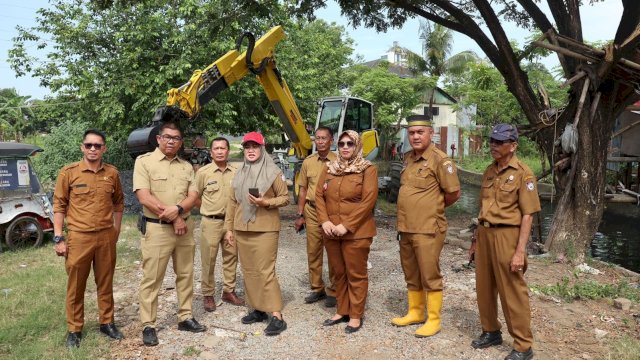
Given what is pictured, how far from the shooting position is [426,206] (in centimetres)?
412

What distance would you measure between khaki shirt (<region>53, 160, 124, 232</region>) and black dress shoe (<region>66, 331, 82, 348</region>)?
3.02 feet

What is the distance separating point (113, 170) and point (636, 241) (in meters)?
12.2

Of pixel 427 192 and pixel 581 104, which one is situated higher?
pixel 581 104

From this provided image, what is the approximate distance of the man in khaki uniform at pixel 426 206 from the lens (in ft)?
13.5

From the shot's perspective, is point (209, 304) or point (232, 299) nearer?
point (209, 304)

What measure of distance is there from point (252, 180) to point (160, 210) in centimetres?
83

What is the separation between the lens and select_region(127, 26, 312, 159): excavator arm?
755 cm

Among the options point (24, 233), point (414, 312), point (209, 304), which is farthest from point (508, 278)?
point (24, 233)

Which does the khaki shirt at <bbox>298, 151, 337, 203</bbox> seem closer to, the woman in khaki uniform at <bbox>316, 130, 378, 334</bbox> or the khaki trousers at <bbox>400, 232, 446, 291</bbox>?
the woman in khaki uniform at <bbox>316, 130, 378, 334</bbox>

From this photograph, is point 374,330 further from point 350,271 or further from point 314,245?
point 314,245

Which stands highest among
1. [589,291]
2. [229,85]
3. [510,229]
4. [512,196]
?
[229,85]

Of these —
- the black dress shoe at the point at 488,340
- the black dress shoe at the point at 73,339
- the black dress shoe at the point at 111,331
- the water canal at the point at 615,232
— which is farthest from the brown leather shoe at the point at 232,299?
the water canal at the point at 615,232

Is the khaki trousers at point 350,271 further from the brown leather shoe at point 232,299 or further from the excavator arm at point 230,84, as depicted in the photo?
the excavator arm at point 230,84

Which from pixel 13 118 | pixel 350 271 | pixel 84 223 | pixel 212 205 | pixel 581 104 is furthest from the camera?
pixel 13 118
